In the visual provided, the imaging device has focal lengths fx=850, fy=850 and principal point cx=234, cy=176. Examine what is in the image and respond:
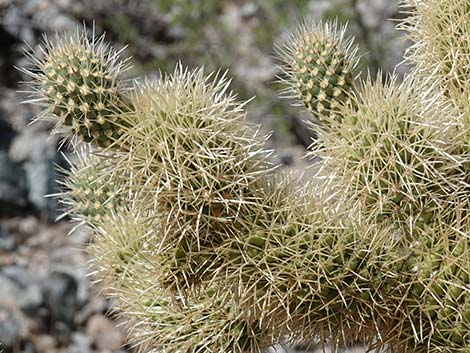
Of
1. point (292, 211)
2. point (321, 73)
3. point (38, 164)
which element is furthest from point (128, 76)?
point (292, 211)

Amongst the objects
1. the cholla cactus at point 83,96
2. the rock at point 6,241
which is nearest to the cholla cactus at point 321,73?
the cholla cactus at point 83,96

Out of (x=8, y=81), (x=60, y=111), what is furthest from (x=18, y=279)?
(x=60, y=111)

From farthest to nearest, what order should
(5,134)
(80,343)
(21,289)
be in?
(5,134), (21,289), (80,343)

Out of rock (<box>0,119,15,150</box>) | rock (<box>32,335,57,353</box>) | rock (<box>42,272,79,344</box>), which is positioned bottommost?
rock (<box>32,335,57,353</box>)

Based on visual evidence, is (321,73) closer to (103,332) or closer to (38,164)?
(103,332)

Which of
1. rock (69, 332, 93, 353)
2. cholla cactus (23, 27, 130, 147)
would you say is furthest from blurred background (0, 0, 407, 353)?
cholla cactus (23, 27, 130, 147)

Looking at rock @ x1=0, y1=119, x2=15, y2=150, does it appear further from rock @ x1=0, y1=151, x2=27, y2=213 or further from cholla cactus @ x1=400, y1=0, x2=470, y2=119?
cholla cactus @ x1=400, y1=0, x2=470, y2=119
